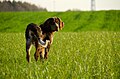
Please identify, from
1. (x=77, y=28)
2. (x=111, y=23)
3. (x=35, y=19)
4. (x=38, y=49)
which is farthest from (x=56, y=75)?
(x=35, y=19)

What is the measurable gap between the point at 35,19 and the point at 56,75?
48.8 metres

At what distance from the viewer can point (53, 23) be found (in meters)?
7.21

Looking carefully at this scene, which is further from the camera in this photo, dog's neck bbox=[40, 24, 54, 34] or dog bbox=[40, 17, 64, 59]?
dog's neck bbox=[40, 24, 54, 34]

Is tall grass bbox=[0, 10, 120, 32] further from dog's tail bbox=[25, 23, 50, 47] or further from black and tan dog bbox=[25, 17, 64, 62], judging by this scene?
dog's tail bbox=[25, 23, 50, 47]

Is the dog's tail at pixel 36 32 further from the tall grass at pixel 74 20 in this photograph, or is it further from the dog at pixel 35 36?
the tall grass at pixel 74 20

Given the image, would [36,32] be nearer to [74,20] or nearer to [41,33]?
[41,33]

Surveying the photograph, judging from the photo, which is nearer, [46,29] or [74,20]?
[46,29]

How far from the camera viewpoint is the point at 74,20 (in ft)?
171

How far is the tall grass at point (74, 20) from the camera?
152 ft

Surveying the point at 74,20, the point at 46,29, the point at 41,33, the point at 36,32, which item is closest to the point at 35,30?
the point at 36,32

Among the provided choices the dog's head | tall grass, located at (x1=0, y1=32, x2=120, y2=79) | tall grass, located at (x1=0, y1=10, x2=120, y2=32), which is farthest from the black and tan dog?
tall grass, located at (x1=0, y1=10, x2=120, y2=32)

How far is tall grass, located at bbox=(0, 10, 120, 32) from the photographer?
152ft

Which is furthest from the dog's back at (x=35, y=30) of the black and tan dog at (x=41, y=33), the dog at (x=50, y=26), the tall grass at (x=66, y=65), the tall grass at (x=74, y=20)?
the tall grass at (x=74, y=20)

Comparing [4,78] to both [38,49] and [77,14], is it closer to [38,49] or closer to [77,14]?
[38,49]
